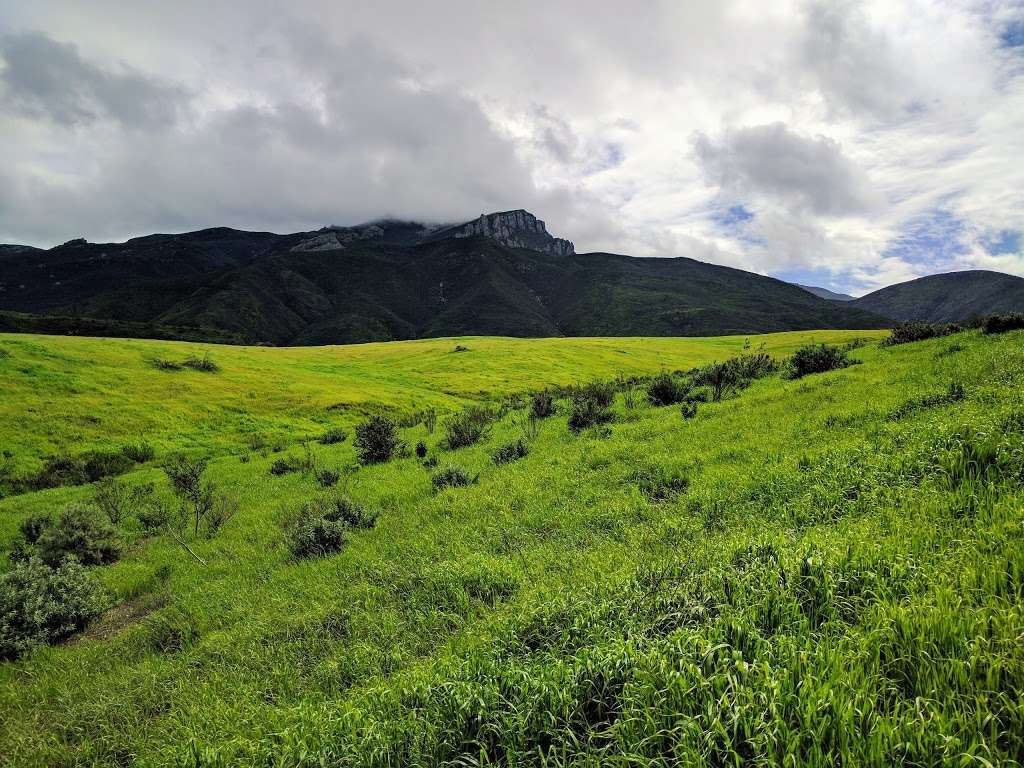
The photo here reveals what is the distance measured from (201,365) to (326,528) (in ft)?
178

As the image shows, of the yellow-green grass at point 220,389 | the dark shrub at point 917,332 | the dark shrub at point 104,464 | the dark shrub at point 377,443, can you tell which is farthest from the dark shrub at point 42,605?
the dark shrub at point 917,332

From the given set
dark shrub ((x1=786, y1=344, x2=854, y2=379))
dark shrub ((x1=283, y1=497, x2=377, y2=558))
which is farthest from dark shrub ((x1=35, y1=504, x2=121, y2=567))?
dark shrub ((x1=786, y1=344, x2=854, y2=379))

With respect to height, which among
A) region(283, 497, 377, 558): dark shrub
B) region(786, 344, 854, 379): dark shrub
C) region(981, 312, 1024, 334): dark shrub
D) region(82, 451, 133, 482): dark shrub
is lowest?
region(82, 451, 133, 482): dark shrub

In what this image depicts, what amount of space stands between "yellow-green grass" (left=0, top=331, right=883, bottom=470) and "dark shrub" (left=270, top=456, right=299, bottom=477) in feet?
34.9

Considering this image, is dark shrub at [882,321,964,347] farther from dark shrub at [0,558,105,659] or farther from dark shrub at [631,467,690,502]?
dark shrub at [0,558,105,659]

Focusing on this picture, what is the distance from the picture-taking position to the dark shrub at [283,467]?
22.8 meters

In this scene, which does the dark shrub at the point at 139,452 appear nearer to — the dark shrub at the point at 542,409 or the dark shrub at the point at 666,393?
the dark shrub at the point at 542,409

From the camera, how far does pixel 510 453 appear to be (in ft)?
56.8

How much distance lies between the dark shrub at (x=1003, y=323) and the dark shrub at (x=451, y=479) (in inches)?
832

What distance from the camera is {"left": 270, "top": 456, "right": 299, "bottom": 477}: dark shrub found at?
22809mm

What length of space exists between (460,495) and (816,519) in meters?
8.71

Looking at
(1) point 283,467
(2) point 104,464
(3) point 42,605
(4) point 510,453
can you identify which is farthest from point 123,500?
(4) point 510,453

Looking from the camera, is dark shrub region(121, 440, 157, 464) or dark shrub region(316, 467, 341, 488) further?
dark shrub region(121, 440, 157, 464)

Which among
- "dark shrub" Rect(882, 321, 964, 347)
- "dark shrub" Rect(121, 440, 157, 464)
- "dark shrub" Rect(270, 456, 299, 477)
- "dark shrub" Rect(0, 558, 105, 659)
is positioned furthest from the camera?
"dark shrub" Rect(121, 440, 157, 464)
